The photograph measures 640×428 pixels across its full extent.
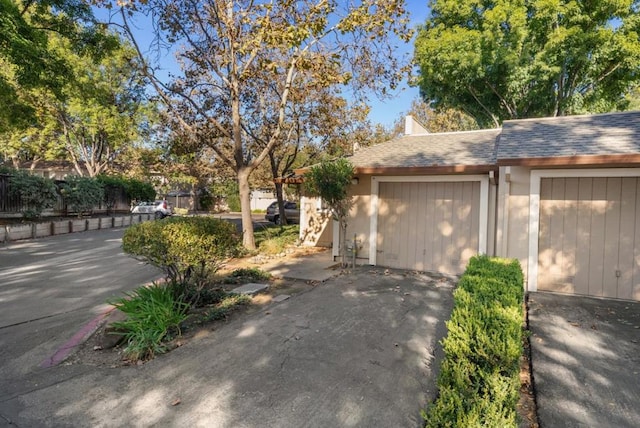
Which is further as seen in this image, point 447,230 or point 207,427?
point 447,230

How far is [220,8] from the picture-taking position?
369 inches

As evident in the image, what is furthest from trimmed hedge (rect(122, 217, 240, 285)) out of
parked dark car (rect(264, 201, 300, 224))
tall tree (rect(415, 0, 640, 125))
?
parked dark car (rect(264, 201, 300, 224))

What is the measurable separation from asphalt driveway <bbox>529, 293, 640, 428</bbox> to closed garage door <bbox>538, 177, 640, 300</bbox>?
53 centimetres

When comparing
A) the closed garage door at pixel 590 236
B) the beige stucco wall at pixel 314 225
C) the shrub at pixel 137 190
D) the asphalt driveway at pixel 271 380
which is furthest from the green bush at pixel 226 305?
the shrub at pixel 137 190

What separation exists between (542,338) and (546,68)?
12917 millimetres

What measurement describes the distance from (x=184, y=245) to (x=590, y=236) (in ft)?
21.7

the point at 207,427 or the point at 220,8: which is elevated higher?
the point at 220,8

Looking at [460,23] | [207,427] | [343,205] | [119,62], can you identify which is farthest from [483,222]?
[119,62]

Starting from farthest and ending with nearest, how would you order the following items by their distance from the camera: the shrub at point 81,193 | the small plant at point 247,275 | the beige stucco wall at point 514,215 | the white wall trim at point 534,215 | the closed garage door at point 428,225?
the shrub at point 81,193 → the closed garage door at point 428,225 → the small plant at point 247,275 → the beige stucco wall at point 514,215 → the white wall trim at point 534,215

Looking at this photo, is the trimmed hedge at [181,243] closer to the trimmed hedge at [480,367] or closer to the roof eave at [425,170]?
the trimmed hedge at [480,367]

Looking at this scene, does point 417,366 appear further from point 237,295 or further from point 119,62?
point 119,62

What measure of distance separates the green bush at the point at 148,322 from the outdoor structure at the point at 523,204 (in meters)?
5.19

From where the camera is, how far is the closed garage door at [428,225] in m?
8.00

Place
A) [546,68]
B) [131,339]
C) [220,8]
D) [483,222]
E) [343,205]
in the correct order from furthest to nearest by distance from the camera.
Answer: [546,68] → [220,8] → [343,205] → [483,222] → [131,339]
